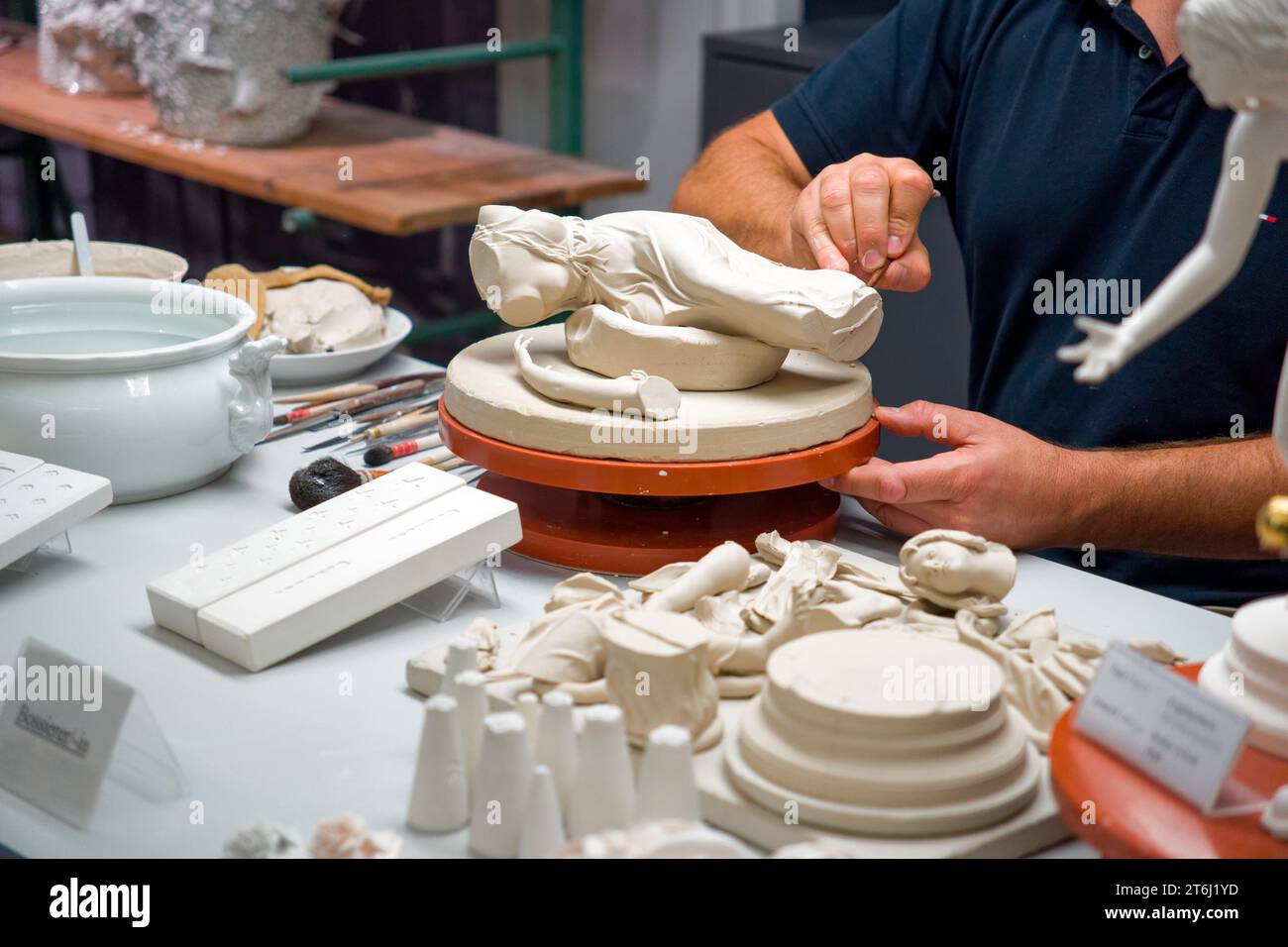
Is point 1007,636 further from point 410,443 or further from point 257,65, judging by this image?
point 257,65

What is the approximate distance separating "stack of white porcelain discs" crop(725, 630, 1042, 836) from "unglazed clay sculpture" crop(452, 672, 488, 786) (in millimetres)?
184

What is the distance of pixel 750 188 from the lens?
6.64 ft

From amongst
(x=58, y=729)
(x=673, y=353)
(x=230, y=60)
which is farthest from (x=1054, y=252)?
(x=230, y=60)

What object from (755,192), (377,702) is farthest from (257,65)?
(377,702)

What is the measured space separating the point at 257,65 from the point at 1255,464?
7.78 ft

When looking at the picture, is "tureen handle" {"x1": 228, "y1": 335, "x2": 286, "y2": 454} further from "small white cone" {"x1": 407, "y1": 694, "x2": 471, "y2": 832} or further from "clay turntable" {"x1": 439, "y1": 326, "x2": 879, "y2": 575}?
"small white cone" {"x1": 407, "y1": 694, "x2": 471, "y2": 832}

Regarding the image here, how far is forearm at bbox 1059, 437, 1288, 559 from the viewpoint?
1468 millimetres

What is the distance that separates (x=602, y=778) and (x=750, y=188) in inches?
50.5

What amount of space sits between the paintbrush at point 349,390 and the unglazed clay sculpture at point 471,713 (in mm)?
857

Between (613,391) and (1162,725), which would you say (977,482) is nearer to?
(613,391)

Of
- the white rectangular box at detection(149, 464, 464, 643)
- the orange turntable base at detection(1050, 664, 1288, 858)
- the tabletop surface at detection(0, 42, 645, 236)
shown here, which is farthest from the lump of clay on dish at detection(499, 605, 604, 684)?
the tabletop surface at detection(0, 42, 645, 236)

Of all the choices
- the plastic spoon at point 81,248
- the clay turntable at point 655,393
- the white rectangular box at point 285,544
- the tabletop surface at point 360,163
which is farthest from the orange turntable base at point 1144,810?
the tabletop surface at point 360,163
